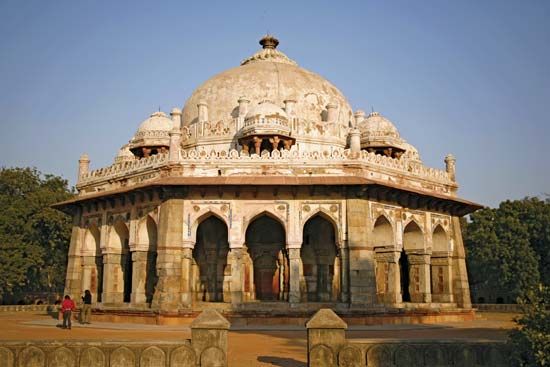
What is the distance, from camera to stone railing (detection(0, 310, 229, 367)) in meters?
9.55

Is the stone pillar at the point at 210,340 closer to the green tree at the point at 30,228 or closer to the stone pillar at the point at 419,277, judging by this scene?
the stone pillar at the point at 419,277

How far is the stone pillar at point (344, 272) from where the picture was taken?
69.6ft

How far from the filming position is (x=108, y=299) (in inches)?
968

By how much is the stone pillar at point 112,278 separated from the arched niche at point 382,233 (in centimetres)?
1050

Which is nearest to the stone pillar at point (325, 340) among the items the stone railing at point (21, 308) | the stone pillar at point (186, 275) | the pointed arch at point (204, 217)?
the stone pillar at point (186, 275)

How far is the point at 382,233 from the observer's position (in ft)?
77.8

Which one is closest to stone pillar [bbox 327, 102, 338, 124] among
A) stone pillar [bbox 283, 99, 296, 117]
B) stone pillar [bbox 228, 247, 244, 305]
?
stone pillar [bbox 283, 99, 296, 117]

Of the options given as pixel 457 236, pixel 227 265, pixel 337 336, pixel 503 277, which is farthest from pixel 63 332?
pixel 503 277

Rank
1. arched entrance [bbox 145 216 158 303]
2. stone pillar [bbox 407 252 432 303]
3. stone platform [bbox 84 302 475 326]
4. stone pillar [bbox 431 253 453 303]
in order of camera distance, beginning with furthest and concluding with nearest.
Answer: stone pillar [bbox 431 253 453 303] < stone pillar [bbox 407 252 432 303] < arched entrance [bbox 145 216 158 303] < stone platform [bbox 84 302 475 326]

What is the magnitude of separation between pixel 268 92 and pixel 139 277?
1072 cm

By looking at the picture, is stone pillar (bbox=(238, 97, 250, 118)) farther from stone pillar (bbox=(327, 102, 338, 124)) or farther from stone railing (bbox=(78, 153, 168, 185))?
stone railing (bbox=(78, 153, 168, 185))

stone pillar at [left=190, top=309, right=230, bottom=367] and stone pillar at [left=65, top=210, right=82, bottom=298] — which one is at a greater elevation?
stone pillar at [left=65, top=210, right=82, bottom=298]

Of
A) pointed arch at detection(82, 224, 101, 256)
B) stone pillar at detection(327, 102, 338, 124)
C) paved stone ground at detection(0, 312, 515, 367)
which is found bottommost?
paved stone ground at detection(0, 312, 515, 367)

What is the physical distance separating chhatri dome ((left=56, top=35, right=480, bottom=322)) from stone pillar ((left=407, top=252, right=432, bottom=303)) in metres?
0.05
